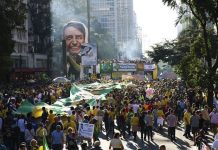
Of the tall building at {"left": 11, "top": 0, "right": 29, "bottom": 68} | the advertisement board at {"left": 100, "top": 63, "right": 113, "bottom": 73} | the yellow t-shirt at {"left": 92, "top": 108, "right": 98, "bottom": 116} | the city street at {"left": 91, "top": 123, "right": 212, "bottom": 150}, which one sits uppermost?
the tall building at {"left": 11, "top": 0, "right": 29, "bottom": 68}

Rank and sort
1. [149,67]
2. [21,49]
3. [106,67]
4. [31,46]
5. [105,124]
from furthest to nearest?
1. [31,46]
2. [21,49]
3. [149,67]
4. [106,67]
5. [105,124]

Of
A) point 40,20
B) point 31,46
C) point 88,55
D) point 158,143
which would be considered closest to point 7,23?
point 88,55

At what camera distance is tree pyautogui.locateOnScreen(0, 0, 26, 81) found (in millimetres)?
33812

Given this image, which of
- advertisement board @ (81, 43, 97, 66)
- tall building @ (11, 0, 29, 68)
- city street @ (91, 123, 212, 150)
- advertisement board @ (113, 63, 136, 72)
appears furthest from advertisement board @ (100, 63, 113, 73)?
city street @ (91, 123, 212, 150)

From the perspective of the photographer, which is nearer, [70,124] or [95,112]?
[70,124]

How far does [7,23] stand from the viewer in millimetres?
34219

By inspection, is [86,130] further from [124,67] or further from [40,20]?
[40,20]

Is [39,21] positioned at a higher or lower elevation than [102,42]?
higher

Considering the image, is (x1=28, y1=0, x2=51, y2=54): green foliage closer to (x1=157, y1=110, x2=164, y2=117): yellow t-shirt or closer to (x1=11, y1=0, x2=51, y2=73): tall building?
(x1=11, y1=0, x2=51, y2=73): tall building

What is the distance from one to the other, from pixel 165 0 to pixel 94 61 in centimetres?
1925

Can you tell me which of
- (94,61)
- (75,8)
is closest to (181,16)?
(94,61)

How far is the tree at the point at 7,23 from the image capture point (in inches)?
1331

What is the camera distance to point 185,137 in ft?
73.6

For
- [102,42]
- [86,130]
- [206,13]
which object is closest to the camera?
[86,130]
